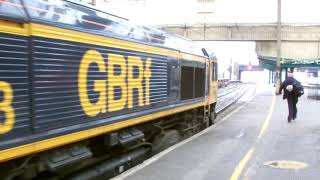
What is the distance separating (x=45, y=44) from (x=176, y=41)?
254 inches

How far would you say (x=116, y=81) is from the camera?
798 cm

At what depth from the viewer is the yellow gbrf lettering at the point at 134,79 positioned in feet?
28.2

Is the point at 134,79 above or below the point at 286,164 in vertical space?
above

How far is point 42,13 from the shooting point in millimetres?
5957

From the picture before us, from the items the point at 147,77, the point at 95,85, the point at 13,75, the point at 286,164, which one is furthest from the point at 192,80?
the point at 13,75

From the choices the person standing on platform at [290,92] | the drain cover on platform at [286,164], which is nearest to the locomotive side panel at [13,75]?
the drain cover on platform at [286,164]

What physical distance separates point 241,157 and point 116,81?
3471 millimetres

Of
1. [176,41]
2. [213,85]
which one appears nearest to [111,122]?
[176,41]

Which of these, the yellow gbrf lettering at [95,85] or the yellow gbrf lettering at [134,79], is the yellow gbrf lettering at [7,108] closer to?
the yellow gbrf lettering at [95,85]

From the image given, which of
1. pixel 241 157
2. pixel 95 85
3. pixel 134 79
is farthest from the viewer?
pixel 241 157

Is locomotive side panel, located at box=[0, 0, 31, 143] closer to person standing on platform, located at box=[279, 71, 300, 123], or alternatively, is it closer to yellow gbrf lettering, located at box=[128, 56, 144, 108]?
yellow gbrf lettering, located at box=[128, 56, 144, 108]

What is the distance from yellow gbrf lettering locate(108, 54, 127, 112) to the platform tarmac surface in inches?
42.0

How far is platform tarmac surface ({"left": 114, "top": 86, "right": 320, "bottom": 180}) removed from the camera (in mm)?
8539

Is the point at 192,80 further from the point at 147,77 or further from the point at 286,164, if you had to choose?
the point at 286,164
